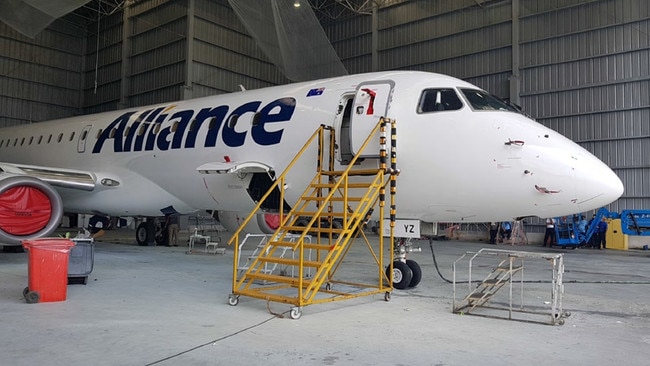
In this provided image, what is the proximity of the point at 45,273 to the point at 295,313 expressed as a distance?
3420 mm

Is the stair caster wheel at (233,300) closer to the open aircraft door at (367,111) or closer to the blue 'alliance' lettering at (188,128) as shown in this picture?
the open aircraft door at (367,111)

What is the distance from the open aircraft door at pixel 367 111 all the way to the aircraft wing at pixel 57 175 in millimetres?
6927

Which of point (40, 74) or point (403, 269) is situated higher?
point (40, 74)

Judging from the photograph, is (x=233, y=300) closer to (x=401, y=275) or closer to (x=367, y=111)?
(x=401, y=275)

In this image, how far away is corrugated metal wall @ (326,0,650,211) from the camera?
23.9 m

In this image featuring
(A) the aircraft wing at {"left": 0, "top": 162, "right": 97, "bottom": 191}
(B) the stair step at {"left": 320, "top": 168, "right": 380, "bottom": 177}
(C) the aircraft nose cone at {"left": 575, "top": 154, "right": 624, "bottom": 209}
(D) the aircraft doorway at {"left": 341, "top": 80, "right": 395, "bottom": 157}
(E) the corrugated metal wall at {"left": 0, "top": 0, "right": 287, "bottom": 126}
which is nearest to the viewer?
(C) the aircraft nose cone at {"left": 575, "top": 154, "right": 624, "bottom": 209}

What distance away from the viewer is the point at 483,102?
26.1ft

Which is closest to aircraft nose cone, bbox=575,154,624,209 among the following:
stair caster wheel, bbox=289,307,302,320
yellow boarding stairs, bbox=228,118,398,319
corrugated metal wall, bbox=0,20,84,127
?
yellow boarding stairs, bbox=228,118,398,319

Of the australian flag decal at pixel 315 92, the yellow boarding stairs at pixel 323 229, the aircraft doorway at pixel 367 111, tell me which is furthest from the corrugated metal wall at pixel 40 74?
the aircraft doorway at pixel 367 111

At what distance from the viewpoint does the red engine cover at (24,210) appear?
31.5 ft

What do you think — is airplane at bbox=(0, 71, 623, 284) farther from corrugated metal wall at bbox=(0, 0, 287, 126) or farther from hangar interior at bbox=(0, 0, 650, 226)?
corrugated metal wall at bbox=(0, 0, 287, 126)

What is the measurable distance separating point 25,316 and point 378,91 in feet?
18.4

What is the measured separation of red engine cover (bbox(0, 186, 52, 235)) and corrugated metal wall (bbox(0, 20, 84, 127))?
90.2ft

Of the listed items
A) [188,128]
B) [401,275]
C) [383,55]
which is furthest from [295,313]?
[383,55]
